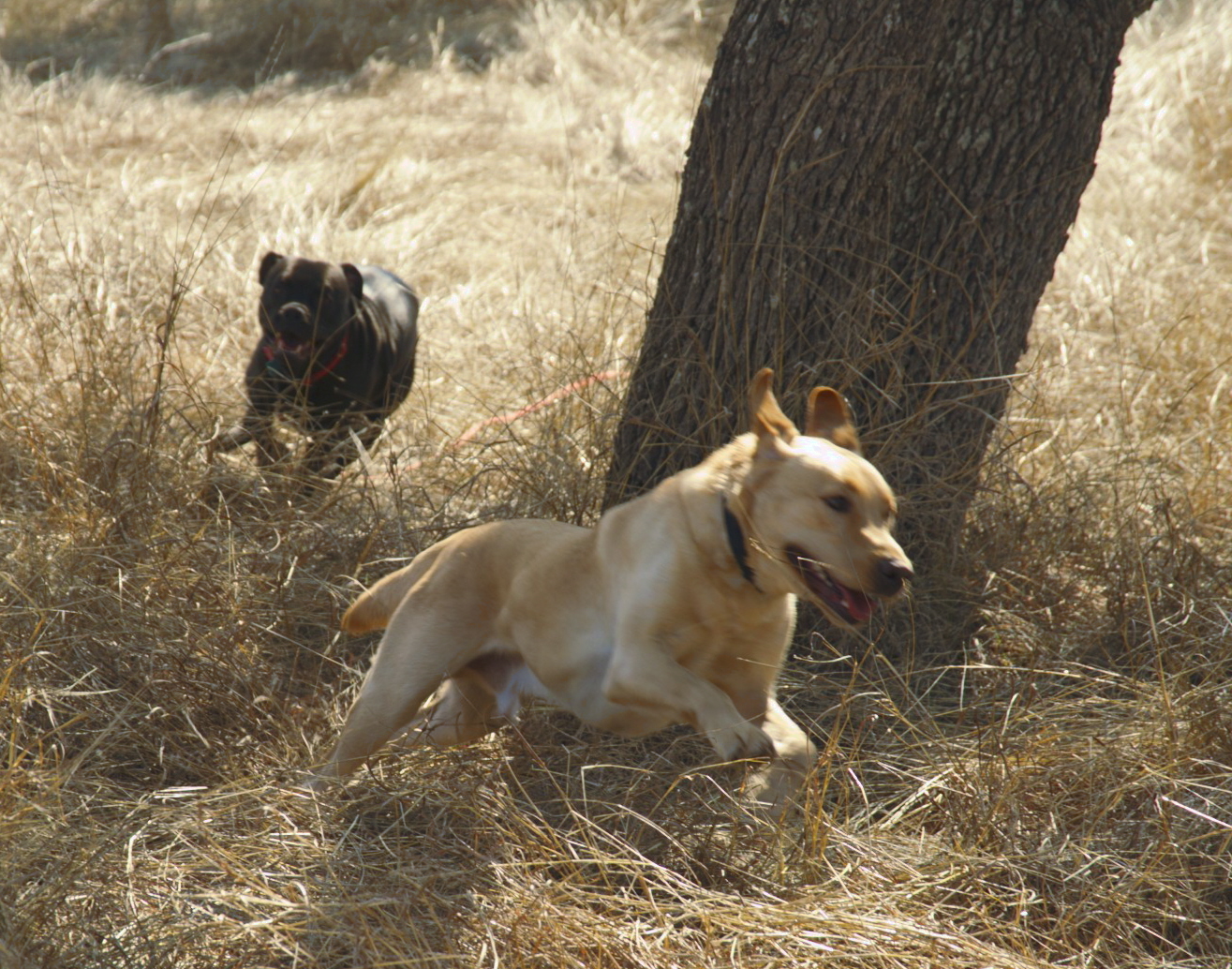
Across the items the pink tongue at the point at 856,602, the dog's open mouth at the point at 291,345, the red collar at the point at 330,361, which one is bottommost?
the red collar at the point at 330,361

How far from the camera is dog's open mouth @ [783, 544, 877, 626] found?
279 cm

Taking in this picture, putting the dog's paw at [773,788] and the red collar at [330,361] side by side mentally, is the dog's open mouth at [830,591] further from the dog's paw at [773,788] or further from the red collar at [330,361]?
the red collar at [330,361]

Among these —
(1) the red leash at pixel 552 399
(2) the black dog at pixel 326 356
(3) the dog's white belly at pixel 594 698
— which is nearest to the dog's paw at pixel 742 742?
(3) the dog's white belly at pixel 594 698

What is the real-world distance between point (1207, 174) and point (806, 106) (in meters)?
6.49

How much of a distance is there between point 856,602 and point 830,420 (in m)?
0.65

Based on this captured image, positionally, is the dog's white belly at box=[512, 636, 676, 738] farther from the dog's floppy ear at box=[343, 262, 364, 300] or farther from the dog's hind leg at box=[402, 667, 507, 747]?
the dog's floppy ear at box=[343, 262, 364, 300]

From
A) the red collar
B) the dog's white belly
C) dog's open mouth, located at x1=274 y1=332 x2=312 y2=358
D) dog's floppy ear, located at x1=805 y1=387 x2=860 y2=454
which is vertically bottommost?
the red collar

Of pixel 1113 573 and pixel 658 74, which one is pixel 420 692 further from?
pixel 658 74

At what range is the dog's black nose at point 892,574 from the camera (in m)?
2.76

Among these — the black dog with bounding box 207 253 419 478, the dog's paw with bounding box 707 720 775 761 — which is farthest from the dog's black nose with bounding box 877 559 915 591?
the black dog with bounding box 207 253 419 478

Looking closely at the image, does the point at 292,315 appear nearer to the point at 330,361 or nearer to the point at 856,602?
the point at 330,361

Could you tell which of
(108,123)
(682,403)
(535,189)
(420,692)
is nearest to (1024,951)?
(420,692)

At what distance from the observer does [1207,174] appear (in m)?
9.07

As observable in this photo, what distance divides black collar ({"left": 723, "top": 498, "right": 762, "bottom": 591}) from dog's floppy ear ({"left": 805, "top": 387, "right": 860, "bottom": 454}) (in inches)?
17.1
